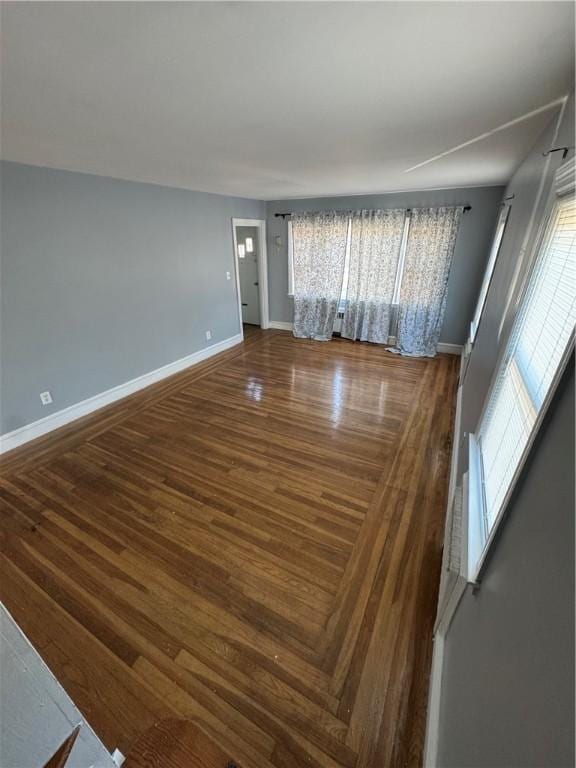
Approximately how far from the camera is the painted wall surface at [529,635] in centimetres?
49

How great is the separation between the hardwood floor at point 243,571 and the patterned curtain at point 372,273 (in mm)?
2270

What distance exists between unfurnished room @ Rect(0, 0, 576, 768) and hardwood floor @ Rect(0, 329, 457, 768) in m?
0.01

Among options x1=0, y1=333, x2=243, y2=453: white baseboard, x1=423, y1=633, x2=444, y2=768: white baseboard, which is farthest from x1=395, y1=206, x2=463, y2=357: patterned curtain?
x1=423, y1=633, x2=444, y2=768: white baseboard

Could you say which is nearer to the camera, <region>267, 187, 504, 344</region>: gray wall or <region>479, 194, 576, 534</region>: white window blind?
<region>479, 194, 576, 534</region>: white window blind

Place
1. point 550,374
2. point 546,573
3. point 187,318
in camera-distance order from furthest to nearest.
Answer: point 187,318 → point 550,374 → point 546,573

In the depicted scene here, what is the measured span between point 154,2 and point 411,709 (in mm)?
2500

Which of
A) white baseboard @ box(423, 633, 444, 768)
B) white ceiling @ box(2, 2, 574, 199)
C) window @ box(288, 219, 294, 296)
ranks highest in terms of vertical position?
white ceiling @ box(2, 2, 574, 199)

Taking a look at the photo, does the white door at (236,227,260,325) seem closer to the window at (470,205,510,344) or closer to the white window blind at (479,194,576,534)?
the window at (470,205,510,344)

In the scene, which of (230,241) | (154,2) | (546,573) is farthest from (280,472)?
(230,241)

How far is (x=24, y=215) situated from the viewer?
2.58 m

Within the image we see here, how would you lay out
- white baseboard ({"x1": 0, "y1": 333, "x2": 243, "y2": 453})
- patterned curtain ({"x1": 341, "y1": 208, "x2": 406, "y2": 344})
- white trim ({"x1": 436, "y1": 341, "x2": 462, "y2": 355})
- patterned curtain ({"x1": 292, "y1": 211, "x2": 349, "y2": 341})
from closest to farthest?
white baseboard ({"x1": 0, "y1": 333, "x2": 243, "y2": 453}) < patterned curtain ({"x1": 341, "y1": 208, "x2": 406, "y2": 344}) < white trim ({"x1": 436, "y1": 341, "x2": 462, "y2": 355}) < patterned curtain ({"x1": 292, "y1": 211, "x2": 349, "y2": 341})

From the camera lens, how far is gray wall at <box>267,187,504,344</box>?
4070 millimetres

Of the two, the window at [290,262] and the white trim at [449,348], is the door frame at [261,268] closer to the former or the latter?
the window at [290,262]

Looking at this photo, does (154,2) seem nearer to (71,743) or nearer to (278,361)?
(71,743)
